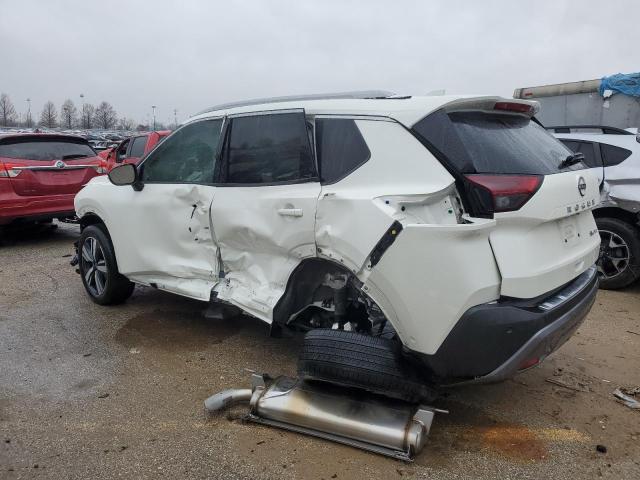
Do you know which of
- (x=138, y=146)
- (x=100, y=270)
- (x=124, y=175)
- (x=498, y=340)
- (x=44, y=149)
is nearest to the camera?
(x=498, y=340)

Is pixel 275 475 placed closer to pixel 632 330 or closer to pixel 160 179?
pixel 160 179

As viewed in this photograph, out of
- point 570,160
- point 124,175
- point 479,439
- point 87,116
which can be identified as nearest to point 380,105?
point 570,160

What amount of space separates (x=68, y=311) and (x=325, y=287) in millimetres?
3019

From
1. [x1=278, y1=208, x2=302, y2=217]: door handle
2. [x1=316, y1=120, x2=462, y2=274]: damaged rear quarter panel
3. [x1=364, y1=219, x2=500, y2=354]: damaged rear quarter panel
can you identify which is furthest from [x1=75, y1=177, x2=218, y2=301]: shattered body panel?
[x1=364, y1=219, x2=500, y2=354]: damaged rear quarter panel

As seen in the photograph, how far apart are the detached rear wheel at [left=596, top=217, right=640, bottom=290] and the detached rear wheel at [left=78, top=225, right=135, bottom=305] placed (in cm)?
488

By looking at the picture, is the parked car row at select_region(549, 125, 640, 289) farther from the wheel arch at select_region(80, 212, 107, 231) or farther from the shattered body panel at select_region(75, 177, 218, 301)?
the wheel arch at select_region(80, 212, 107, 231)

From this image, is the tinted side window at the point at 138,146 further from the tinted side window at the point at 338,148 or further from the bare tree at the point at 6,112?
the bare tree at the point at 6,112

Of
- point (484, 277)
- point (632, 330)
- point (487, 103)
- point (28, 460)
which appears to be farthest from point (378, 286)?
point (632, 330)

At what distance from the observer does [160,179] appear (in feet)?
14.3

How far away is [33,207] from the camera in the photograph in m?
7.81

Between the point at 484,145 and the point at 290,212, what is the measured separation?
1.20 metres

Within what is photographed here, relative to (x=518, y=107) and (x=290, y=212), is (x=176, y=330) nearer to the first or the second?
(x=290, y=212)

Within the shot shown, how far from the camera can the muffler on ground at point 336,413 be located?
280 centimetres

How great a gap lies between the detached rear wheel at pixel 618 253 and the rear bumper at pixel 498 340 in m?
3.30
